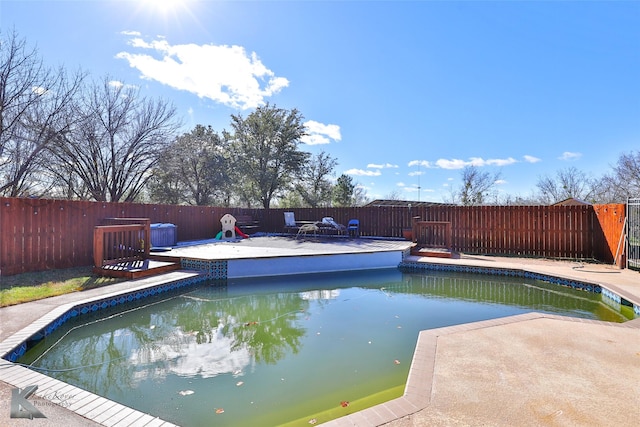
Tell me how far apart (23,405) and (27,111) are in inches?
391

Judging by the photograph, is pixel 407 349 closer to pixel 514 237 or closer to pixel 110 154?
pixel 514 237

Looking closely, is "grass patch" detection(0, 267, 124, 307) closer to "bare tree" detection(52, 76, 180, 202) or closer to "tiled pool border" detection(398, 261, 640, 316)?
"tiled pool border" detection(398, 261, 640, 316)

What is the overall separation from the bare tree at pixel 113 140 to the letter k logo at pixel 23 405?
428 inches

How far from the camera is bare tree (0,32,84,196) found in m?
8.01

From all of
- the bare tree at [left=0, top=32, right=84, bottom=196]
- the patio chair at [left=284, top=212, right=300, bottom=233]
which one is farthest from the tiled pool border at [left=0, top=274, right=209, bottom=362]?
the bare tree at [left=0, top=32, right=84, bottom=196]

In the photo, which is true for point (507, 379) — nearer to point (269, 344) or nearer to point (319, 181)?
point (269, 344)

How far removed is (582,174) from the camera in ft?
67.1

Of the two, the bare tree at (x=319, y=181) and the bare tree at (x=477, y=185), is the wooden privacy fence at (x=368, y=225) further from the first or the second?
the bare tree at (x=477, y=185)

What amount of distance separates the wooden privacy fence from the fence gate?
0.29 metres

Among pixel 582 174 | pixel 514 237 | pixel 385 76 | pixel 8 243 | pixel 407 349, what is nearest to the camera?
pixel 407 349

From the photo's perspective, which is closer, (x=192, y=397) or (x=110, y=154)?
(x=192, y=397)

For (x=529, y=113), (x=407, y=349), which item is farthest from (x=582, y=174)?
(x=407, y=349)

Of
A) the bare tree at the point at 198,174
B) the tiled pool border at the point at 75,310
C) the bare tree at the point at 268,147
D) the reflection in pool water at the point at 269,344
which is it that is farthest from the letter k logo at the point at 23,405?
A: the bare tree at the point at 268,147

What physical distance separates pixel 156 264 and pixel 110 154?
339 inches
